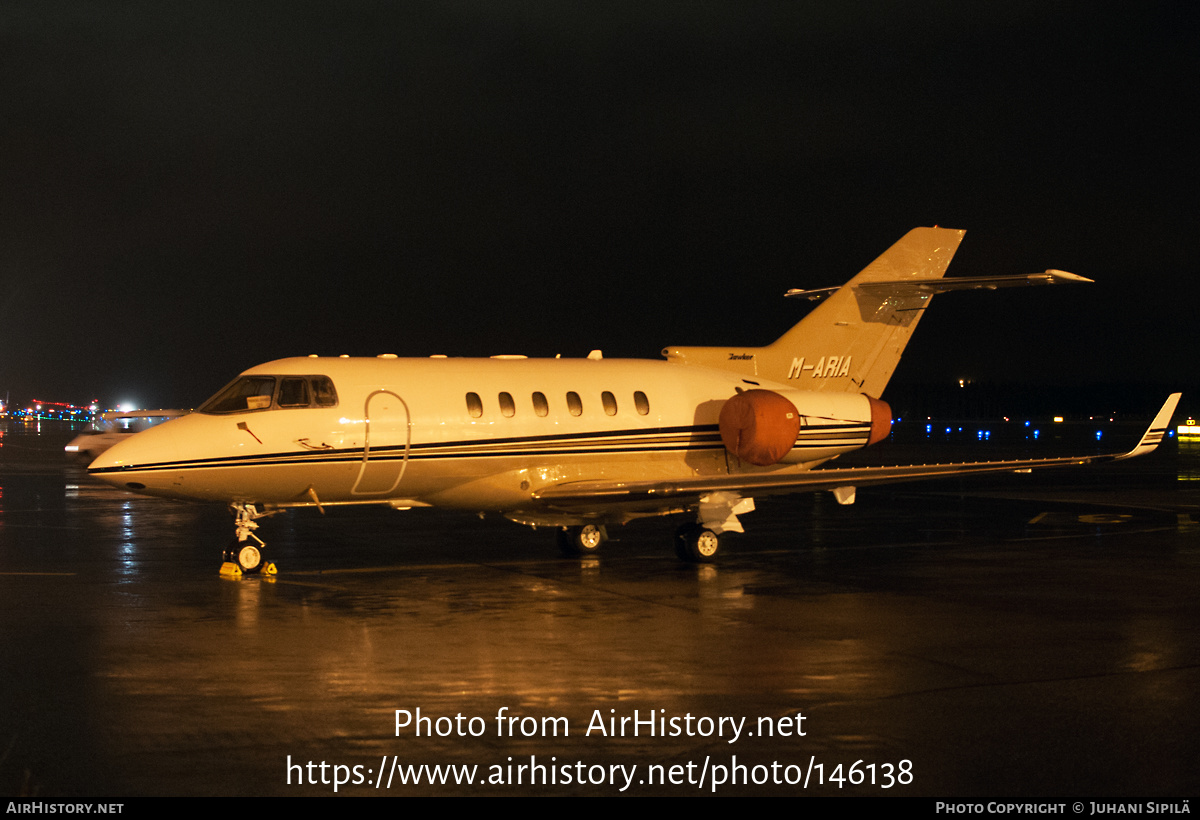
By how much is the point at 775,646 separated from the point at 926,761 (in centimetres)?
359

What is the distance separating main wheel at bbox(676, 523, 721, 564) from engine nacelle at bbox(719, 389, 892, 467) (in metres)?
1.67

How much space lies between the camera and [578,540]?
1784cm

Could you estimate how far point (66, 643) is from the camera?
1064 centimetres

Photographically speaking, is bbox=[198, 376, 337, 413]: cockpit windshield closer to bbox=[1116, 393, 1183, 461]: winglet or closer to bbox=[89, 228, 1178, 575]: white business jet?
bbox=[89, 228, 1178, 575]: white business jet

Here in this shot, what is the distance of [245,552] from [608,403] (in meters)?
5.81

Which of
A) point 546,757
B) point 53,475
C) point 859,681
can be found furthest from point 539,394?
point 53,475

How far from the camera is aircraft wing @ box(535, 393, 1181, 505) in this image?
16.0m

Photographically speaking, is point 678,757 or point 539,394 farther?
point 539,394

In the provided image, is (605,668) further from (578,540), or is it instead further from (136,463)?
(578,540)

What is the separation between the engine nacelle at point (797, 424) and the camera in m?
17.8

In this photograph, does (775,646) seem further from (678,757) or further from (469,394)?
(469,394)

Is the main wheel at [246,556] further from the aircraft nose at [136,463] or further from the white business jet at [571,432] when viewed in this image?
the aircraft nose at [136,463]

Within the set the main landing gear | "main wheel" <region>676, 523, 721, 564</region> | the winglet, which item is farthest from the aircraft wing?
the main landing gear

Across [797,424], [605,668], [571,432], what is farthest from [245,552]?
[797,424]
